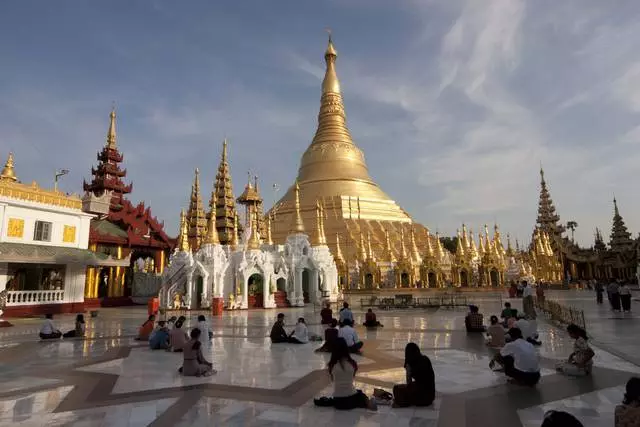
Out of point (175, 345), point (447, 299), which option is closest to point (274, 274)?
point (447, 299)

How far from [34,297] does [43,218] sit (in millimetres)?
4155

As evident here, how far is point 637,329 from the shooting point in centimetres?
1288

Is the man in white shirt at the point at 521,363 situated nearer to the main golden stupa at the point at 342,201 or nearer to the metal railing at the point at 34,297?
the metal railing at the point at 34,297

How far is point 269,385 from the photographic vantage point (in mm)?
7414

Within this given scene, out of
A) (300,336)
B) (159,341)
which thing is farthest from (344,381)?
(159,341)

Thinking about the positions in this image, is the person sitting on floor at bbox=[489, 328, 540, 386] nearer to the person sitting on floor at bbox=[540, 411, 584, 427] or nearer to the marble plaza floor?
the marble plaza floor

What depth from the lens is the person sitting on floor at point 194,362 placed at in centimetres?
812

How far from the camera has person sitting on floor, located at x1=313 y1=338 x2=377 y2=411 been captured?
19.3ft

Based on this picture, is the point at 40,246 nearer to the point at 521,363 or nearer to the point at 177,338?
the point at 177,338

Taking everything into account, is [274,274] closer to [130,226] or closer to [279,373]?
[130,226]

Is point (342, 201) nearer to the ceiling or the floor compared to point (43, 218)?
nearer to the ceiling

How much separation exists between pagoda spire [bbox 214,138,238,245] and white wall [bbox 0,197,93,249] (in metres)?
18.6

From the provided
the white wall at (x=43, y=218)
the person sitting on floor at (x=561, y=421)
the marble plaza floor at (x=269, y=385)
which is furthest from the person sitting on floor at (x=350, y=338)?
the white wall at (x=43, y=218)

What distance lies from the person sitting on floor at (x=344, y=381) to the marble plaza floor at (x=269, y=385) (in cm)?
12
